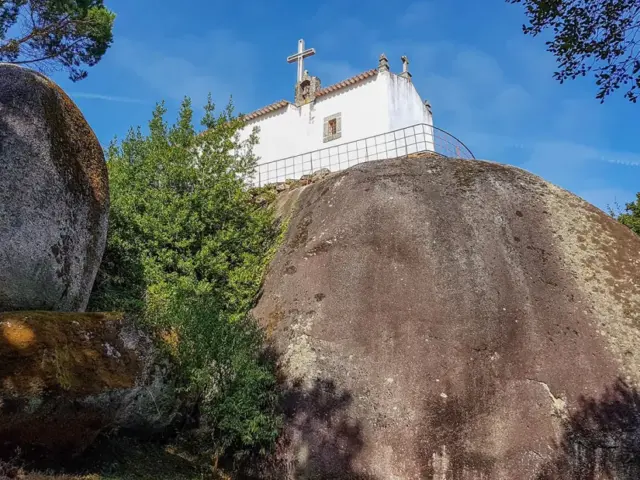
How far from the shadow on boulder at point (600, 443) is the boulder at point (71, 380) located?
719cm

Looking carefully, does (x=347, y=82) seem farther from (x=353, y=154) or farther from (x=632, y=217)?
(x=632, y=217)

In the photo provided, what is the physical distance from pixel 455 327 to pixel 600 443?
3366 mm

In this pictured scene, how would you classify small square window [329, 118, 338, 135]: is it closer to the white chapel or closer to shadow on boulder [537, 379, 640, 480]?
the white chapel

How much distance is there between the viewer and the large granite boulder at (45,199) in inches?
322

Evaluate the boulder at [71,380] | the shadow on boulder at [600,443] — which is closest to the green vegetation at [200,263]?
the boulder at [71,380]

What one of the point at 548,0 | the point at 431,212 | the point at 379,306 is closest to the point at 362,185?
the point at 431,212

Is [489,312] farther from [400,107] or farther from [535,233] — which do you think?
[400,107]

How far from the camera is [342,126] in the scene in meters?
24.5

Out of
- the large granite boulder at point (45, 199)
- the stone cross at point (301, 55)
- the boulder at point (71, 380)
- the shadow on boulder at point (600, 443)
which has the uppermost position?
the stone cross at point (301, 55)

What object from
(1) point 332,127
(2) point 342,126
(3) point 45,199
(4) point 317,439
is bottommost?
(4) point 317,439

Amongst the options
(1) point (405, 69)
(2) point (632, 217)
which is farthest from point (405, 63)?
(2) point (632, 217)

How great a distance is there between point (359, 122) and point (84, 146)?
1572 cm

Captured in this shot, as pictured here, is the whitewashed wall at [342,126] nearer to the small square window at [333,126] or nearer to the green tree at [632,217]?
the small square window at [333,126]

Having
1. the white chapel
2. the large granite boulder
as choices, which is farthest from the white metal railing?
the large granite boulder
